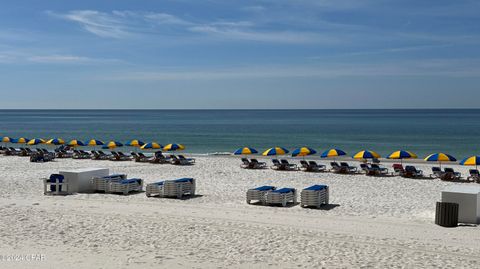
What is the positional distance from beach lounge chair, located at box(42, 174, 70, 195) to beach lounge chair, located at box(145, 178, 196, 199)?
102 inches

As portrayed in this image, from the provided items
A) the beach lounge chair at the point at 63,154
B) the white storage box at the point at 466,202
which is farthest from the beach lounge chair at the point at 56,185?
the beach lounge chair at the point at 63,154

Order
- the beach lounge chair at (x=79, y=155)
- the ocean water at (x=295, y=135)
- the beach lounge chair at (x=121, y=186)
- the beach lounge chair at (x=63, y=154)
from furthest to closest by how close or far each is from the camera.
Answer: the ocean water at (x=295, y=135), the beach lounge chair at (x=63, y=154), the beach lounge chair at (x=79, y=155), the beach lounge chair at (x=121, y=186)

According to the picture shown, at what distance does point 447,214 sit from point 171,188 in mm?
7698

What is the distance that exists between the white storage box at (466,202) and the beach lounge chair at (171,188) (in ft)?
24.1

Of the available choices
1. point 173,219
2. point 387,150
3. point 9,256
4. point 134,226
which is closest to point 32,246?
point 9,256

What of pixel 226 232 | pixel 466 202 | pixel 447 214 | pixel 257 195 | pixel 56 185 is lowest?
pixel 226 232

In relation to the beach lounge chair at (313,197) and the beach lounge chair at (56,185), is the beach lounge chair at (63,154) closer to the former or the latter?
the beach lounge chair at (56,185)

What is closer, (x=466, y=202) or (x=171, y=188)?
(x=466, y=202)

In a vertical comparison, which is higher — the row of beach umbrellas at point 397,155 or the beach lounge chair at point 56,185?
the row of beach umbrellas at point 397,155

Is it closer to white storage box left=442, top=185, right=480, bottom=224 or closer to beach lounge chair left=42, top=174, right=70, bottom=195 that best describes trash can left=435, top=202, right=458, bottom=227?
white storage box left=442, top=185, right=480, bottom=224

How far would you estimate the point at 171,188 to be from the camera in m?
15.4

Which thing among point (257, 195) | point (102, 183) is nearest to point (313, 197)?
point (257, 195)

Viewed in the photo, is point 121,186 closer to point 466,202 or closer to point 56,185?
point 56,185

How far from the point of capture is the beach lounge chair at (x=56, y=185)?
15.9 m
